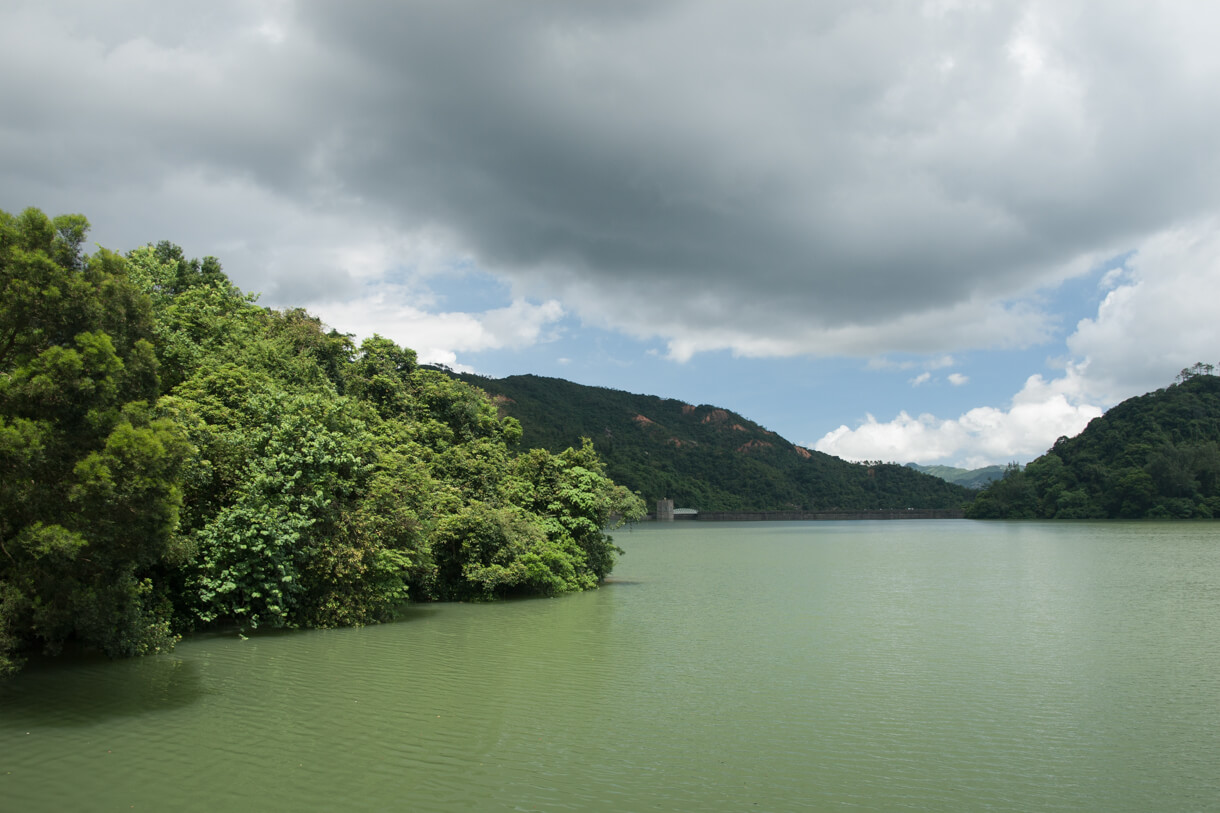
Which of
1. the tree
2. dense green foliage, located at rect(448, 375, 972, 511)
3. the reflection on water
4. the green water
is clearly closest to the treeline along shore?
dense green foliage, located at rect(448, 375, 972, 511)

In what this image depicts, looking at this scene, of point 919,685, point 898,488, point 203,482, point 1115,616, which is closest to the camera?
point 919,685

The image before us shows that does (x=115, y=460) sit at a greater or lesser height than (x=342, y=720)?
greater

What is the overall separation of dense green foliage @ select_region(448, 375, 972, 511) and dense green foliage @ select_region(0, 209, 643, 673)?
93.7m

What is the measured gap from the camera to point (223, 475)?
20.0m

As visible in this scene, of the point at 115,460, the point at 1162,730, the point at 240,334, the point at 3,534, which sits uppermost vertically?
the point at 240,334

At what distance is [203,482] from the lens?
63.0 feet

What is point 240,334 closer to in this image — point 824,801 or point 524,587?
point 524,587

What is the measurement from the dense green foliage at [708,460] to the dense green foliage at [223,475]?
93.7m

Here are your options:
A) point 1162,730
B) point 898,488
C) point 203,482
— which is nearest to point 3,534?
point 203,482

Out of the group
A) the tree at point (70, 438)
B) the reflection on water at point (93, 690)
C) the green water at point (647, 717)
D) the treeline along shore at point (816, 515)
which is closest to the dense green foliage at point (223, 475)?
the tree at point (70, 438)

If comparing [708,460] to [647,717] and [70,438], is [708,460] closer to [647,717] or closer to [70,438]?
[647,717]

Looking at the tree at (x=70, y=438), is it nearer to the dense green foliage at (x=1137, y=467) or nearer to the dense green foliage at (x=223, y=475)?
the dense green foliage at (x=223, y=475)

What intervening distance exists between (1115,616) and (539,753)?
21391mm

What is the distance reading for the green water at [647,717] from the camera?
9.48 metres
